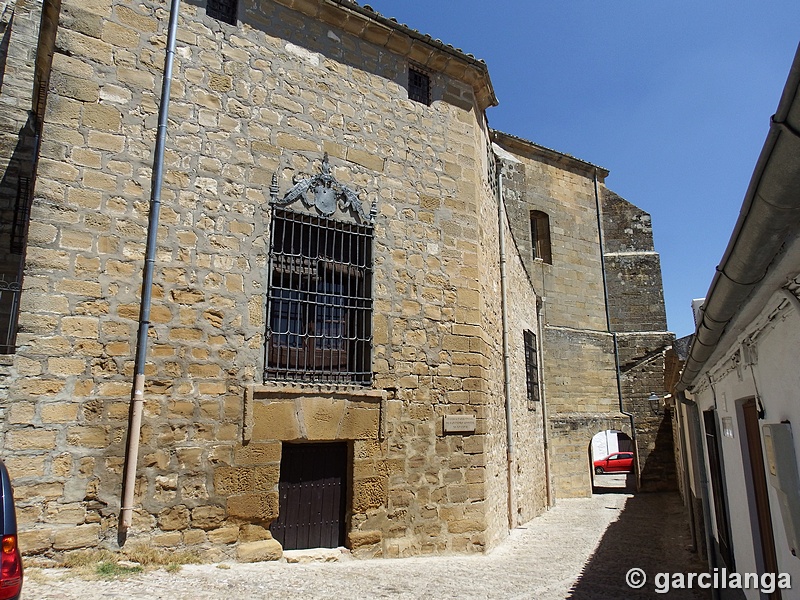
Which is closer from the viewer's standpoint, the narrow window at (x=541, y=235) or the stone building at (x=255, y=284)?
the stone building at (x=255, y=284)

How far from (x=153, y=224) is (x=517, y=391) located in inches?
278

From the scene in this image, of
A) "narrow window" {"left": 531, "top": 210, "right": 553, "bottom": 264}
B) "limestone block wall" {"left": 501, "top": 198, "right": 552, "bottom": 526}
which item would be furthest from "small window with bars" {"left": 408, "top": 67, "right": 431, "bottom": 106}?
"narrow window" {"left": 531, "top": 210, "right": 553, "bottom": 264}

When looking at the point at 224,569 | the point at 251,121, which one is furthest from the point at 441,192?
the point at 224,569

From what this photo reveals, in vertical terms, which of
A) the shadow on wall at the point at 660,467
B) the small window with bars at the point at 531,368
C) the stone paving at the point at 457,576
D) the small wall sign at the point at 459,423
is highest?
the small window with bars at the point at 531,368

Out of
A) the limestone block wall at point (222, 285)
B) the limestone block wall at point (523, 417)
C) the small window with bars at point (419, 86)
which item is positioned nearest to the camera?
the limestone block wall at point (222, 285)

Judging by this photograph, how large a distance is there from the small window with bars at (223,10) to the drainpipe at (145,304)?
1.31 feet

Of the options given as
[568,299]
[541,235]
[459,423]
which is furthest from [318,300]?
[541,235]

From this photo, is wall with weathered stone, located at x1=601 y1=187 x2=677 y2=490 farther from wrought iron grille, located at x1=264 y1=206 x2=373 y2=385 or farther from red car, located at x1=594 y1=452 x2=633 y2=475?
wrought iron grille, located at x1=264 y1=206 x2=373 y2=385

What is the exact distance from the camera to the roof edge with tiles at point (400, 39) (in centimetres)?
691

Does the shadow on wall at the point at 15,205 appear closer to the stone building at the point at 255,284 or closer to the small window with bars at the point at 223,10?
the stone building at the point at 255,284

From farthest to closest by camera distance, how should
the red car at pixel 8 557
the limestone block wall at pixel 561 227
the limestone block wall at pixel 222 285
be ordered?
the limestone block wall at pixel 561 227
the limestone block wall at pixel 222 285
the red car at pixel 8 557

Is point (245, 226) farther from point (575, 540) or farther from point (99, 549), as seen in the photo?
point (575, 540)

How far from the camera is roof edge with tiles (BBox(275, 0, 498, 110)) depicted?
6.91 meters

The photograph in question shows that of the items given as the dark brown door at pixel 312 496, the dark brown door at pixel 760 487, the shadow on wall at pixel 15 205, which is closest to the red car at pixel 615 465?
the dark brown door at pixel 312 496
